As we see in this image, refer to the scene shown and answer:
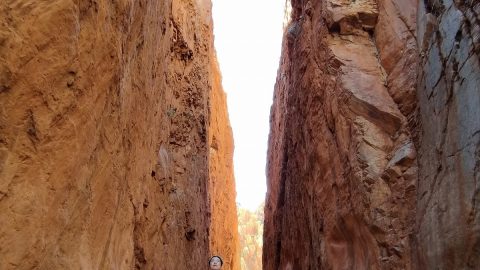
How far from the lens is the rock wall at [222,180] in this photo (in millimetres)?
23500

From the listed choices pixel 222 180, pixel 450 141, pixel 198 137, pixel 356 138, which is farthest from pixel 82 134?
pixel 222 180

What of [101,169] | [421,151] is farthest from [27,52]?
[421,151]

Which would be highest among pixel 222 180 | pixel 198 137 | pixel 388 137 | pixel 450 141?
pixel 222 180

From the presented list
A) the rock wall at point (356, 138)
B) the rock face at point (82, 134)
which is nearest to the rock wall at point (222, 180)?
the rock wall at point (356, 138)

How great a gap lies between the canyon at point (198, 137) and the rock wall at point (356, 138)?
33mm

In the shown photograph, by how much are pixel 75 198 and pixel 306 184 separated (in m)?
8.90

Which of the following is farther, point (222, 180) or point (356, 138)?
point (222, 180)

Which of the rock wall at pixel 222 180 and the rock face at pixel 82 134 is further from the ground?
the rock wall at pixel 222 180

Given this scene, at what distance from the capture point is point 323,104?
11.6m

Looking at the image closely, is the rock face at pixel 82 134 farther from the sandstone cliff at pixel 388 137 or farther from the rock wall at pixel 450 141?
the rock wall at pixel 450 141

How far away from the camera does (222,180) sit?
26344mm

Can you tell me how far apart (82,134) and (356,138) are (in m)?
5.88

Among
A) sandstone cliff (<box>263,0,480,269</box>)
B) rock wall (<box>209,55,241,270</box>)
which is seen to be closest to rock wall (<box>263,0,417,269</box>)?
sandstone cliff (<box>263,0,480,269</box>)

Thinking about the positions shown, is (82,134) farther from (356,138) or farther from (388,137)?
(388,137)
